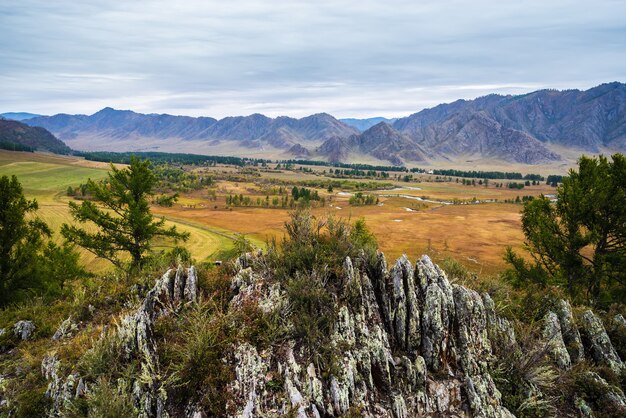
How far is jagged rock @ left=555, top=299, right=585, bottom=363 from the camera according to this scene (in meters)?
12.9

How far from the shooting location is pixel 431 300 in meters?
11.8

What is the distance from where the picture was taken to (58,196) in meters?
118

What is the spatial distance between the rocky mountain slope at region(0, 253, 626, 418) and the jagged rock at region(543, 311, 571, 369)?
1.6 inches

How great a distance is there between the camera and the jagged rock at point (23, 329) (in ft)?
46.9

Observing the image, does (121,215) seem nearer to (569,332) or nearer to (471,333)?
(471,333)

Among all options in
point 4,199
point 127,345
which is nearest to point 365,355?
point 127,345

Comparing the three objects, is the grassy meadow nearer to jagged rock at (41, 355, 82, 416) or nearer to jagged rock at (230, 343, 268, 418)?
jagged rock at (230, 343, 268, 418)

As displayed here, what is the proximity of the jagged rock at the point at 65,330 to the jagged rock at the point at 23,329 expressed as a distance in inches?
88.4

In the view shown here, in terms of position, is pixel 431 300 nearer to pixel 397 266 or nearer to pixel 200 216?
pixel 397 266

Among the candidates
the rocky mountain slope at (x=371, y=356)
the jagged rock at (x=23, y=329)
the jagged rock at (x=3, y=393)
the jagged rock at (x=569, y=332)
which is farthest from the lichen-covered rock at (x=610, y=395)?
the jagged rock at (x=23, y=329)

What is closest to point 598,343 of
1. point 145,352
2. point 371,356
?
point 371,356

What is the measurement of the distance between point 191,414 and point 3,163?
230m

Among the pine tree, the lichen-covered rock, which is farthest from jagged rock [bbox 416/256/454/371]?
the pine tree

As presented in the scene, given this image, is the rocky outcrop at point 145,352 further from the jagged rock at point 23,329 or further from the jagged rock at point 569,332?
the jagged rock at point 569,332
